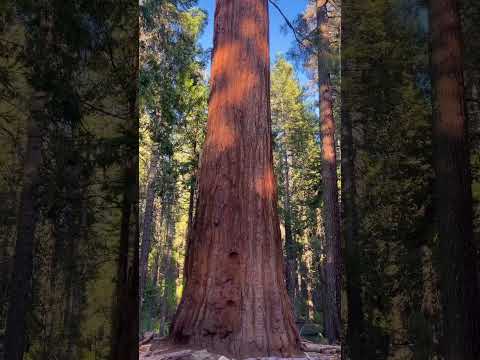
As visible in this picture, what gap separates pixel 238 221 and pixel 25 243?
10.1 ft

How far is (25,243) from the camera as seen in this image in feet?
7.47

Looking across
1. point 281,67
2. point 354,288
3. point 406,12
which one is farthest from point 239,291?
point 281,67

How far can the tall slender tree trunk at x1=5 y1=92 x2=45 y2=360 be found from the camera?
2193mm

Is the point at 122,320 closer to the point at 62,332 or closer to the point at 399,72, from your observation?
the point at 62,332

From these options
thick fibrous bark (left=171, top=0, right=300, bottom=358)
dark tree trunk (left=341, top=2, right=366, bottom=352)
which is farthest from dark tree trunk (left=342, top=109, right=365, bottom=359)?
thick fibrous bark (left=171, top=0, right=300, bottom=358)

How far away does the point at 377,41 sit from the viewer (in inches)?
101

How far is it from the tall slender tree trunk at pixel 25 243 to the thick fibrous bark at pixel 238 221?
2728 mm

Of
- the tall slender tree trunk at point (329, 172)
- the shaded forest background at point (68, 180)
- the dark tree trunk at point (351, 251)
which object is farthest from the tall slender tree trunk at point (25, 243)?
the tall slender tree trunk at point (329, 172)

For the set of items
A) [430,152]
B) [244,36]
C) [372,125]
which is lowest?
[430,152]

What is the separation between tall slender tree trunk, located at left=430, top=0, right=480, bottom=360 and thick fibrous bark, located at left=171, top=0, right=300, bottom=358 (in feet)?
9.64

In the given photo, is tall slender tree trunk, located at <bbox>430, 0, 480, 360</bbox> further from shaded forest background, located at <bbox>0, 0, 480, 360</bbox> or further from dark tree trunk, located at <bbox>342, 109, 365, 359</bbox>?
dark tree trunk, located at <bbox>342, 109, 365, 359</bbox>

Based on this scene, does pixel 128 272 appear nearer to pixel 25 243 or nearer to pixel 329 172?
pixel 25 243

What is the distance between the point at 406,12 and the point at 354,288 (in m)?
1.69

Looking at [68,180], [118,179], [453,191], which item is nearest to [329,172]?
[453,191]
